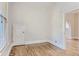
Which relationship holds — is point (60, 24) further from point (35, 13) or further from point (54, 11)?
point (35, 13)

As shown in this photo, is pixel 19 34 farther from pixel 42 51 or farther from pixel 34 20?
pixel 42 51

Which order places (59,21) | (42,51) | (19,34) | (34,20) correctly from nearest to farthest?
(42,51), (59,21), (19,34), (34,20)

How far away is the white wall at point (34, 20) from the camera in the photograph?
6219 millimetres

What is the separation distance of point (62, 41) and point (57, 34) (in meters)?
0.60

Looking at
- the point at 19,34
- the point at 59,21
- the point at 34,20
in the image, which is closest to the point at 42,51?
the point at 59,21

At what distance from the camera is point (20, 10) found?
244 inches

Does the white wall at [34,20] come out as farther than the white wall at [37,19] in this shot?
Yes

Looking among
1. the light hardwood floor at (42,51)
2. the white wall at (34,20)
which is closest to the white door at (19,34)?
the white wall at (34,20)

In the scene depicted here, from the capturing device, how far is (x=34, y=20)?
21.4 ft

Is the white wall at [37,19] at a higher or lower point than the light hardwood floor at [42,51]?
higher

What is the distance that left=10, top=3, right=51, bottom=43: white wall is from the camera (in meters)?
6.22

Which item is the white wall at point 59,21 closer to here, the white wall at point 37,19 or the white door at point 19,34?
the white wall at point 37,19

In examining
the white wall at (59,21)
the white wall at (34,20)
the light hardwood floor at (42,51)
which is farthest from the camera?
the white wall at (34,20)

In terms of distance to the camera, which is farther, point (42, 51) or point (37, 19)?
point (37, 19)
